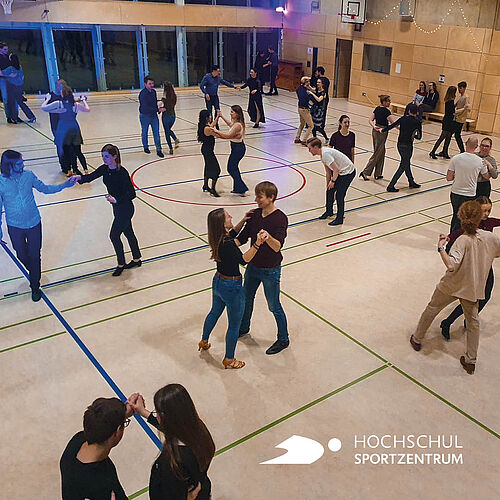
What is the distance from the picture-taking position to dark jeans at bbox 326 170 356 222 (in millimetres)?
8062

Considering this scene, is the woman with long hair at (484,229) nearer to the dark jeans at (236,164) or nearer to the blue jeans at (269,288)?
the blue jeans at (269,288)

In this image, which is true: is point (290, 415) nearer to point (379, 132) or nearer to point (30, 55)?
point (379, 132)

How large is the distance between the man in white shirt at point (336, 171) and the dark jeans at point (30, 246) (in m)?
4.01

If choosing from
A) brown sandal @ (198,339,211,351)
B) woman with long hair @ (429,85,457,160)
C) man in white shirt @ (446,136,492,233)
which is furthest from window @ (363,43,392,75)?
brown sandal @ (198,339,211,351)

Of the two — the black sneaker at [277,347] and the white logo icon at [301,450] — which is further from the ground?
the black sneaker at [277,347]

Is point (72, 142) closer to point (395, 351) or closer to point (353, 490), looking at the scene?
point (395, 351)

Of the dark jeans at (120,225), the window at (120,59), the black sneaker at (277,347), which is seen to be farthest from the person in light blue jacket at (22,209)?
the window at (120,59)

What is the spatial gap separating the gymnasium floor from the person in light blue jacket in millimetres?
525

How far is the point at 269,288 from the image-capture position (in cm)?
491

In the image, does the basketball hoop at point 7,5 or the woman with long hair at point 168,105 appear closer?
the woman with long hair at point 168,105

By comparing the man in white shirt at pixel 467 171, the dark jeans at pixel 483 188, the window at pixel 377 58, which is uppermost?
the window at pixel 377 58

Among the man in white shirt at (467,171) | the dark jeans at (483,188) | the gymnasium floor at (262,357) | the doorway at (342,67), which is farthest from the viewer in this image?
the doorway at (342,67)

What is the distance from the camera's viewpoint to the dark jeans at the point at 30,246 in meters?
5.91

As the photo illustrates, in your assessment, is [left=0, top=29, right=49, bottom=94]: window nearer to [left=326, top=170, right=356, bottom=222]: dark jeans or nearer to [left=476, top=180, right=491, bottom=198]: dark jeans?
[left=326, top=170, right=356, bottom=222]: dark jeans
